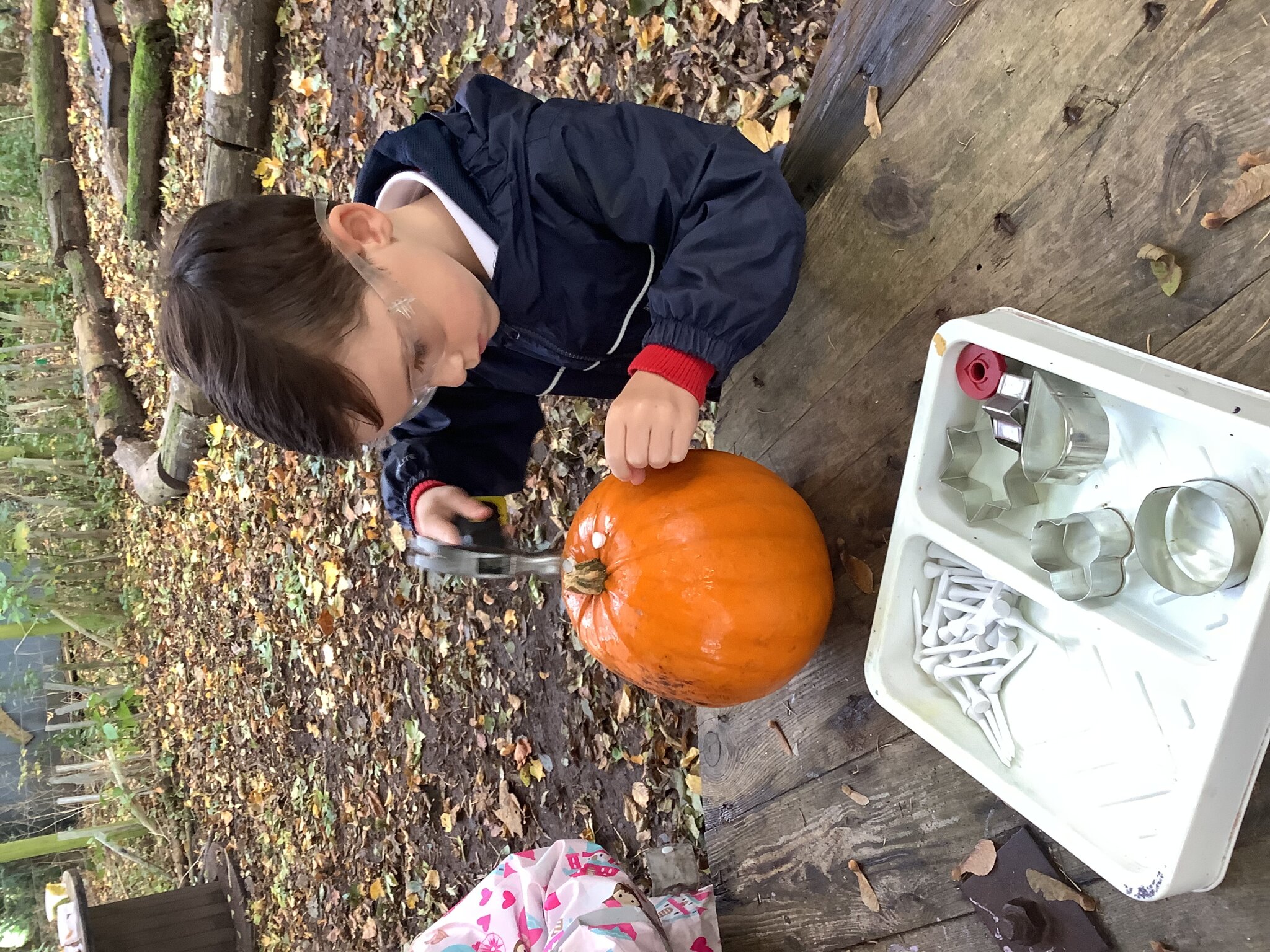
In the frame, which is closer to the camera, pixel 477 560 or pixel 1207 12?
pixel 1207 12

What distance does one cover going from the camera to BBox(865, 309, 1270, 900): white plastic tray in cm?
94

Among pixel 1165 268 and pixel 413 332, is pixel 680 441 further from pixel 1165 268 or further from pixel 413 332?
pixel 1165 268

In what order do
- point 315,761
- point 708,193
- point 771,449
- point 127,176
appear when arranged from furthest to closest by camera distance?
point 127,176 → point 315,761 → point 771,449 → point 708,193

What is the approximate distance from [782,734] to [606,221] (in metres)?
1.10

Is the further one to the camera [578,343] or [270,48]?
[270,48]

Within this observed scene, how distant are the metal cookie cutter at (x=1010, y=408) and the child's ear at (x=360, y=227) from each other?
3.22 ft

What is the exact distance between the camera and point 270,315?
50.2 inches

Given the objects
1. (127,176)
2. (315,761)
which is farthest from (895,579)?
(127,176)

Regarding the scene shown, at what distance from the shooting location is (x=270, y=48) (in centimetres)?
422

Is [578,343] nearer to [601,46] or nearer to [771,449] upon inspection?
[771,449]

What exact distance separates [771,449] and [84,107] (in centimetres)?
659

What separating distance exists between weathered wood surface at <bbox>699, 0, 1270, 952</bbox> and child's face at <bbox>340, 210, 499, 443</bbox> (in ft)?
2.07

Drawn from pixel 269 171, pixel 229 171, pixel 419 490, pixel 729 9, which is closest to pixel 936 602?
pixel 419 490

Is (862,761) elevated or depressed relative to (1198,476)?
depressed
